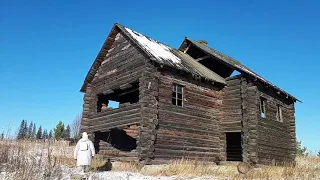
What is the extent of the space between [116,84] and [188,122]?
194 inches

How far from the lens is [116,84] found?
19.0m

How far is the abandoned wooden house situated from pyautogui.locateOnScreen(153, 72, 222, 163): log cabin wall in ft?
0.17

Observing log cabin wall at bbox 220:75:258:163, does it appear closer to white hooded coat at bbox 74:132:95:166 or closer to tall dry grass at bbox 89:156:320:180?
tall dry grass at bbox 89:156:320:180

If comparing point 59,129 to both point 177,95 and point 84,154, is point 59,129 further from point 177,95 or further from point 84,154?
point 84,154

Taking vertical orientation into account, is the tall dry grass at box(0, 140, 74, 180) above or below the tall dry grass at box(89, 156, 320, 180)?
above

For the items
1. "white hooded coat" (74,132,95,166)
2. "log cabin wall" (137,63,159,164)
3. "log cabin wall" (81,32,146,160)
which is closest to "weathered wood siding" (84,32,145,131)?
"log cabin wall" (81,32,146,160)

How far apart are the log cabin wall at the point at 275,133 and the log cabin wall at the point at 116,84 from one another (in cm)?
811

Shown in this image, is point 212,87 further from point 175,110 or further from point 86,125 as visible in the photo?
point 86,125

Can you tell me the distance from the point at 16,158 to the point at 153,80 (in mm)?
8038

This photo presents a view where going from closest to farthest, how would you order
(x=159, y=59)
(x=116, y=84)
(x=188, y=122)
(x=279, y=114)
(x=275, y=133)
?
1. (x=159, y=59)
2. (x=188, y=122)
3. (x=116, y=84)
4. (x=275, y=133)
5. (x=279, y=114)

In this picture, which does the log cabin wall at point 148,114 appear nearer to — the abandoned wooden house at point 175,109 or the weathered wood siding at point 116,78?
the abandoned wooden house at point 175,109

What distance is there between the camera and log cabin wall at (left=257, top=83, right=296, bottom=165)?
65.2 ft

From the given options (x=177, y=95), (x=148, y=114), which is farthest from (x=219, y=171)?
(x=177, y=95)

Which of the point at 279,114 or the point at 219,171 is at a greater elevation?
the point at 279,114
